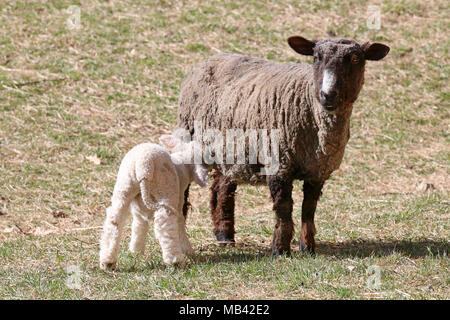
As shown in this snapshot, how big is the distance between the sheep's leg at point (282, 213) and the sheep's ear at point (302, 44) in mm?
1164

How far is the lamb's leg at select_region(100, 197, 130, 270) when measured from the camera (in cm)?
581

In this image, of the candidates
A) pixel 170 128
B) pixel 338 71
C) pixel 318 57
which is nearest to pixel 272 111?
pixel 318 57

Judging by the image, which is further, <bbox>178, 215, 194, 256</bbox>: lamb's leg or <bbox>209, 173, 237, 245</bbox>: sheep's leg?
<bbox>209, 173, 237, 245</bbox>: sheep's leg

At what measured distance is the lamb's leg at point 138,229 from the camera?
6153 mm

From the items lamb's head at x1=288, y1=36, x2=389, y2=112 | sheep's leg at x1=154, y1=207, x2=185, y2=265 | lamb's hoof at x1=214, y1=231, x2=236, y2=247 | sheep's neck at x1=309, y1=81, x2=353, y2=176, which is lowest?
lamb's hoof at x1=214, y1=231, x2=236, y2=247

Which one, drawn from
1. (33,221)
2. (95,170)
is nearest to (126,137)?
(95,170)

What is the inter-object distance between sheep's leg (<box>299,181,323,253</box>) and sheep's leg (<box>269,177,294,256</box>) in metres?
0.22

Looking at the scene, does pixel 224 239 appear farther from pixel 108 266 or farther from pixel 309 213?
pixel 108 266

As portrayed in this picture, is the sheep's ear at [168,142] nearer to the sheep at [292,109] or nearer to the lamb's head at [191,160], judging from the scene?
the lamb's head at [191,160]

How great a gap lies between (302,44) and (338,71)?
2.11ft

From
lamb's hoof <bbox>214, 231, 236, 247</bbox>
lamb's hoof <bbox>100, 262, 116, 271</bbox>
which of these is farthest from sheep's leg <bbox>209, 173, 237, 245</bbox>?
lamb's hoof <bbox>100, 262, 116, 271</bbox>

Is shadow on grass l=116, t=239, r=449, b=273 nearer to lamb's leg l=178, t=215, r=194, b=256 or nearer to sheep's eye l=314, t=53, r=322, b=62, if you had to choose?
lamb's leg l=178, t=215, r=194, b=256

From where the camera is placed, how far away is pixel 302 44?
6.30 metres

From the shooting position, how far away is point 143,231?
20.9 ft
